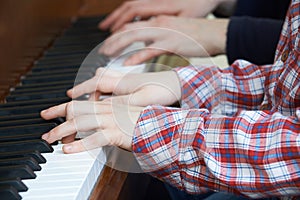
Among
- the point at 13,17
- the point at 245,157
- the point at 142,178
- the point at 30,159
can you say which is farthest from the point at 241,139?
the point at 13,17

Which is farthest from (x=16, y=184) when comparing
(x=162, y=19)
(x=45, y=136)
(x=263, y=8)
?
(x=263, y=8)

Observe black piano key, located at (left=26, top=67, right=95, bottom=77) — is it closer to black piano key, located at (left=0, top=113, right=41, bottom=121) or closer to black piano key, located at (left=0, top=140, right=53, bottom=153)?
black piano key, located at (left=0, top=113, right=41, bottom=121)

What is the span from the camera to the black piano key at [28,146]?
88 centimetres

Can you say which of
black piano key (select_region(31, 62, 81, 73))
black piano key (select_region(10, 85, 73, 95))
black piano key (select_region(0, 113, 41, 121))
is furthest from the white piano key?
black piano key (select_region(31, 62, 81, 73))

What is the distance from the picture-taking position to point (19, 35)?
1.26m

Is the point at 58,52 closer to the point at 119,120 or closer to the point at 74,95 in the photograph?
the point at 74,95

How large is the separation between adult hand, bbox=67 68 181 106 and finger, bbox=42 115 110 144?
13 cm

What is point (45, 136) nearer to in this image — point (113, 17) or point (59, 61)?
point (59, 61)

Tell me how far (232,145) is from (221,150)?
18mm

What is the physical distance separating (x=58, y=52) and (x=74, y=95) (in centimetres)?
30

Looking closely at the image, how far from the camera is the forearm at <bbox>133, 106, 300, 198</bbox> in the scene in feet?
2.76

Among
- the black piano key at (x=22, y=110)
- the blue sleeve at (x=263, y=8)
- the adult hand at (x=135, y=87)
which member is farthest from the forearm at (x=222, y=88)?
the blue sleeve at (x=263, y=8)

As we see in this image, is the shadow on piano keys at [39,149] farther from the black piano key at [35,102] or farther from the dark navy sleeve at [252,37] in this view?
the dark navy sleeve at [252,37]

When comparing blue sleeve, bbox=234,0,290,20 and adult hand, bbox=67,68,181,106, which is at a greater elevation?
adult hand, bbox=67,68,181,106
